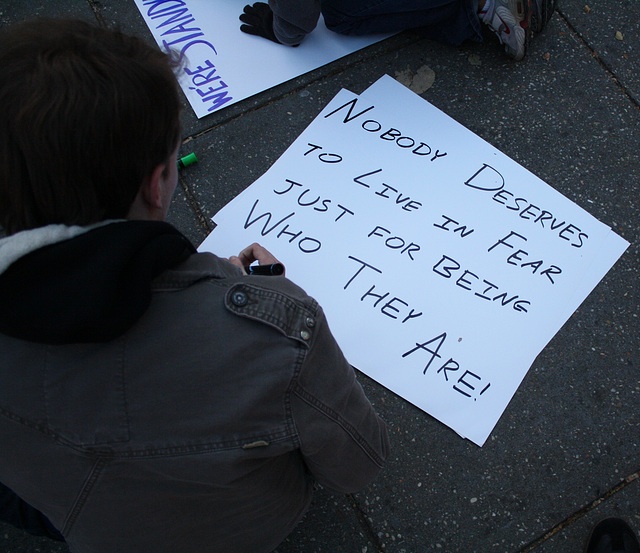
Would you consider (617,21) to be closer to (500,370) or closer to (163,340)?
(500,370)

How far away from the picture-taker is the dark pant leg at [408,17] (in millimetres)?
1562

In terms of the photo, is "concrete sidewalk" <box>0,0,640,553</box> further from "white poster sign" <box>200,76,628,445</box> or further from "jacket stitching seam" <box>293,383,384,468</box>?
"jacket stitching seam" <box>293,383,384,468</box>

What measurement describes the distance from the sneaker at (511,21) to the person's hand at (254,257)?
3.24 ft

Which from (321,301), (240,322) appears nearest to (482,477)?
(321,301)

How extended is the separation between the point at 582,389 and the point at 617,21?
1.18 metres

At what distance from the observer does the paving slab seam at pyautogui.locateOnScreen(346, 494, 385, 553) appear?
47.4 inches

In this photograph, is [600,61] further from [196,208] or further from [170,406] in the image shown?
[170,406]

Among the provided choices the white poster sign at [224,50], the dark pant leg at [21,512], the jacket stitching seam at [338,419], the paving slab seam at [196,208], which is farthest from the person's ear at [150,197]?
the white poster sign at [224,50]

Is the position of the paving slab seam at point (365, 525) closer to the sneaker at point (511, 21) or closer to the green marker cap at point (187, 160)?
the green marker cap at point (187, 160)

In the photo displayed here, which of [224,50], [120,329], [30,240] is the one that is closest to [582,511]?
[120,329]

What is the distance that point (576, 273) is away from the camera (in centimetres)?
139

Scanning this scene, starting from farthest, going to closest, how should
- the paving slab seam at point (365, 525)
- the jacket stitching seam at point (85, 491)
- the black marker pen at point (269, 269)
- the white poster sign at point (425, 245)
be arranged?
1. the white poster sign at point (425, 245)
2. the paving slab seam at point (365, 525)
3. the black marker pen at point (269, 269)
4. the jacket stitching seam at point (85, 491)

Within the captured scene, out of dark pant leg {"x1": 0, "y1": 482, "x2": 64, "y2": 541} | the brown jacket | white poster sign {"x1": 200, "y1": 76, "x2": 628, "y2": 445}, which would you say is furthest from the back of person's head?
white poster sign {"x1": 200, "y1": 76, "x2": 628, "y2": 445}

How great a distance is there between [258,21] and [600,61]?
41.4 inches
